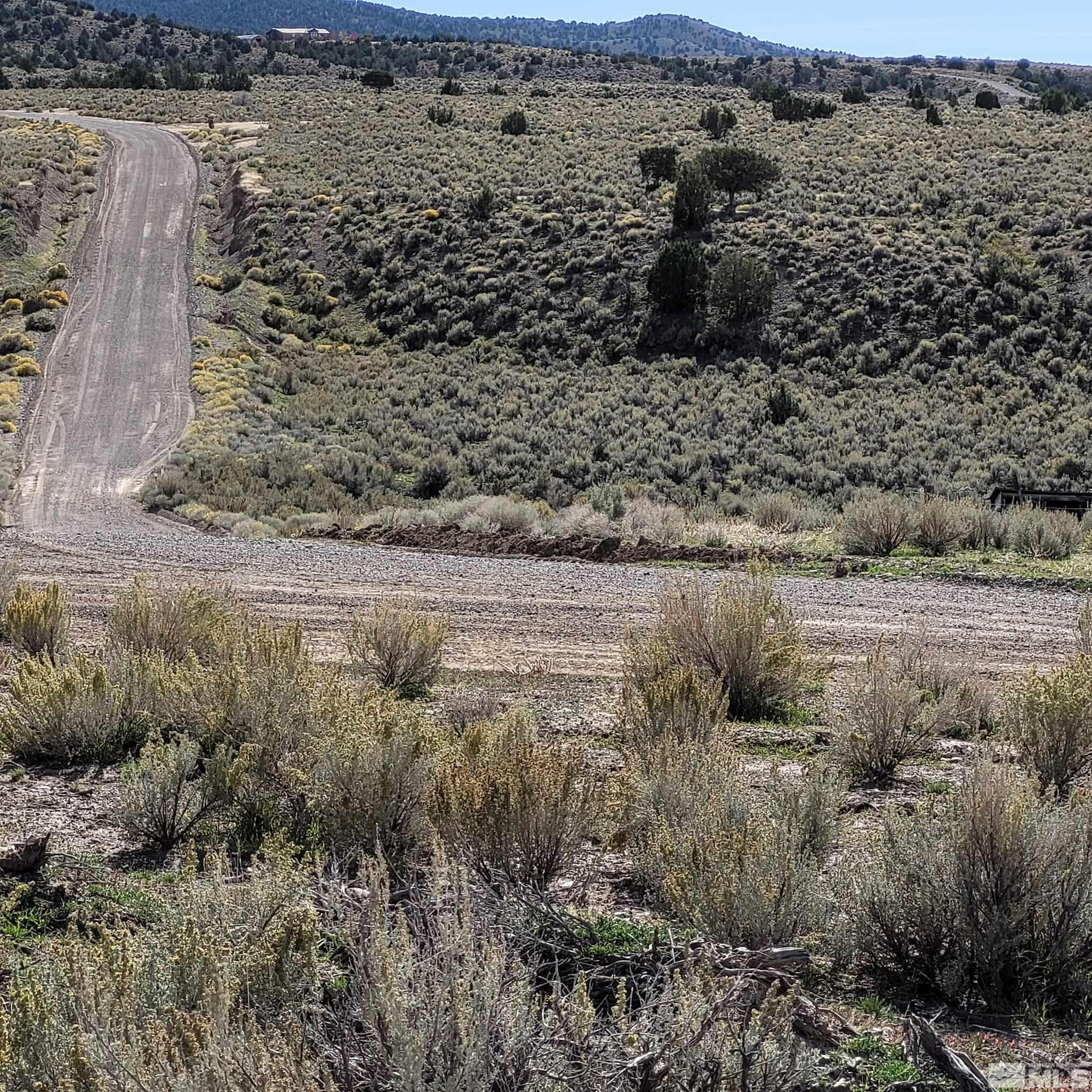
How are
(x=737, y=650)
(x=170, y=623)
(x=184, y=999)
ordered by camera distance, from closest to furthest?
(x=184, y=999) < (x=737, y=650) < (x=170, y=623)

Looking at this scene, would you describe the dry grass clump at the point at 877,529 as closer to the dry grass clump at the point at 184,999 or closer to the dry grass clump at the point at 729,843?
the dry grass clump at the point at 729,843

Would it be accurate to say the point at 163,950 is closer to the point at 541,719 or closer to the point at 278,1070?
the point at 278,1070

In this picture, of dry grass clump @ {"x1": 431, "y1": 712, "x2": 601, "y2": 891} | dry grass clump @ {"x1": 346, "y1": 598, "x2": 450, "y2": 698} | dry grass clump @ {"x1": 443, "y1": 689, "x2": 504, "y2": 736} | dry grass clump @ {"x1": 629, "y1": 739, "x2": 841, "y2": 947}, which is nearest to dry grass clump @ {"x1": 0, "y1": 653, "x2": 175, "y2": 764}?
dry grass clump @ {"x1": 443, "y1": 689, "x2": 504, "y2": 736}

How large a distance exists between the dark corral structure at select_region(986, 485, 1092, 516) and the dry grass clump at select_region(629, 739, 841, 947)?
15639 mm

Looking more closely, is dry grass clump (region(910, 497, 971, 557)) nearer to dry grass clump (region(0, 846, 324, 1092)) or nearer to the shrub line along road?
the shrub line along road

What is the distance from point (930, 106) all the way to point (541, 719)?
181ft

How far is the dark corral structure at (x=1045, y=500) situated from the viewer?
1994 centimetres

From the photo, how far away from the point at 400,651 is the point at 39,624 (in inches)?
123

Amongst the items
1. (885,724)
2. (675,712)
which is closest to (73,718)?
(675,712)

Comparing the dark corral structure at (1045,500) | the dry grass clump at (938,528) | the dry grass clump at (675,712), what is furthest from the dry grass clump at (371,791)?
the dark corral structure at (1045,500)

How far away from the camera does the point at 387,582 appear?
13.8 m

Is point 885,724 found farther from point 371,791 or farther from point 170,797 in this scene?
point 170,797

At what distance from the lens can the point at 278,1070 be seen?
2.93 m

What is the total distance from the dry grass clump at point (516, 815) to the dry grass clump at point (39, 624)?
5543 millimetres
